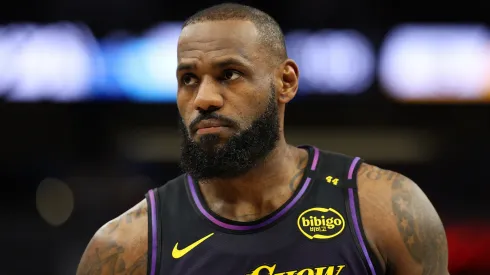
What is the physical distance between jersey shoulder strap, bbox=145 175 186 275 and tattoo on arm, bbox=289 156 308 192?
498 millimetres

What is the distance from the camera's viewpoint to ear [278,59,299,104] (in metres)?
3.46

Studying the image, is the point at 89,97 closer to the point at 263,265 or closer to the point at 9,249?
the point at 9,249

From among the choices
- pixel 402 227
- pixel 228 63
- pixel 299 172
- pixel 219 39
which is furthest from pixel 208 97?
pixel 402 227

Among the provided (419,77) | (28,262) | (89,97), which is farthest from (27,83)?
(419,77)

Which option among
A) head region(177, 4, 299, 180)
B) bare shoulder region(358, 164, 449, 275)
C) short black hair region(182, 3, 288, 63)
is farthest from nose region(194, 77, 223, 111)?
bare shoulder region(358, 164, 449, 275)

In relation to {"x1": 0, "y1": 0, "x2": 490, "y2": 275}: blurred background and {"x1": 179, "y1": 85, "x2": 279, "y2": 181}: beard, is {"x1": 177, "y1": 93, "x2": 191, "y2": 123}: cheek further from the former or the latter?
{"x1": 0, "y1": 0, "x2": 490, "y2": 275}: blurred background

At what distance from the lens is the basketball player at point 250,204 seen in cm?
314

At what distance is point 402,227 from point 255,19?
1.13m

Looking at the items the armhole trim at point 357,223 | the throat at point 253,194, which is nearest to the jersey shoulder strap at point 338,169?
the armhole trim at point 357,223

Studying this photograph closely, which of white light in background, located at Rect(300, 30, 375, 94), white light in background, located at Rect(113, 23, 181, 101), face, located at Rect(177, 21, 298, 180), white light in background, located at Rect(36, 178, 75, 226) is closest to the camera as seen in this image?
face, located at Rect(177, 21, 298, 180)

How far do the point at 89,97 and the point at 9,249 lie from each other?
2258 mm

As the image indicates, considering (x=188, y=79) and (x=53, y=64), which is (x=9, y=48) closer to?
(x=53, y=64)

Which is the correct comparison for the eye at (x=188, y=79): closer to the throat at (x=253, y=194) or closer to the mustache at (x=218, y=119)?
the mustache at (x=218, y=119)

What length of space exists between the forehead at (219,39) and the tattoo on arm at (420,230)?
91 cm
